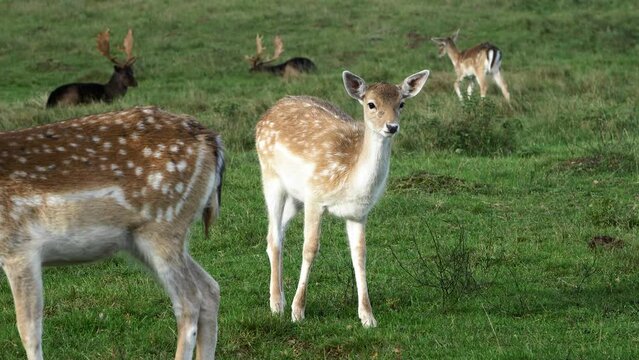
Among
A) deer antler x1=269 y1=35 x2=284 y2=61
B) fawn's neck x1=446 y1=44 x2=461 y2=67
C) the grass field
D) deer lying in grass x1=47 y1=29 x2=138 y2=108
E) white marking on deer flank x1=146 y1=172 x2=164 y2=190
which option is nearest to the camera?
white marking on deer flank x1=146 y1=172 x2=164 y2=190

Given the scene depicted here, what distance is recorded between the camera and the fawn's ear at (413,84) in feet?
23.2

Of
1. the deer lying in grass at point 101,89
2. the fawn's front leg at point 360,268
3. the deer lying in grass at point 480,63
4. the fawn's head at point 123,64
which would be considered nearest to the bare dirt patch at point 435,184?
the fawn's front leg at point 360,268

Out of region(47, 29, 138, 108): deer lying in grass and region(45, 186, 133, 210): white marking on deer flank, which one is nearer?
region(45, 186, 133, 210): white marking on deer flank

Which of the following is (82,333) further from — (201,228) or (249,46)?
(249,46)

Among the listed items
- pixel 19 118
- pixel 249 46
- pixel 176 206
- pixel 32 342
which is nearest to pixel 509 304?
pixel 176 206

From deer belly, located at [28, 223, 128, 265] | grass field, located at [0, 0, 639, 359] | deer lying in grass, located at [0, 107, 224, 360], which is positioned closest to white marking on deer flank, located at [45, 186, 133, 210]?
deer lying in grass, located at [0, 107, 224, 360]

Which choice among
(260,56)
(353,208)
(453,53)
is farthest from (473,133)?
(260,56)

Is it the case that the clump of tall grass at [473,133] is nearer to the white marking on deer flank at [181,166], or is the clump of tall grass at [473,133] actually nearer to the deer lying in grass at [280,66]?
the white marking on deer flank at [181,166]

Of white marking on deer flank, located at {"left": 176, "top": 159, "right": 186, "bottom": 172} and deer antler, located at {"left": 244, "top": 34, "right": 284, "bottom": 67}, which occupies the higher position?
white marking on deer flank, located at {"left": 176, "top": 159, "right": 186, "bottom": 172}

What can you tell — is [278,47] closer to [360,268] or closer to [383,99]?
[383,99]

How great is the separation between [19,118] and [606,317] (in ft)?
35.7

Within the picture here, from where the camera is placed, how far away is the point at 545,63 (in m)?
19.9

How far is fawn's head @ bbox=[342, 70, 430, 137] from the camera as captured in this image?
6.62 meters

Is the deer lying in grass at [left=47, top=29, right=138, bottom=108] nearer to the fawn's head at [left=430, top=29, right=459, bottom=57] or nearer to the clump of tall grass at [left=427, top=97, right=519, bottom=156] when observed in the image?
the fawn's head at [left=430, top=29, right=459, bottom=57]
